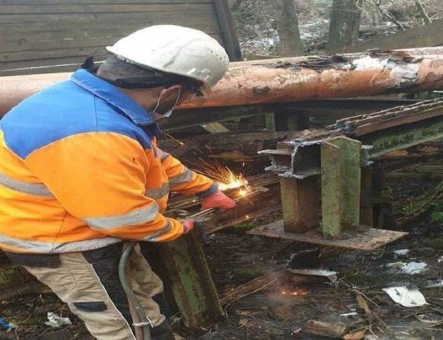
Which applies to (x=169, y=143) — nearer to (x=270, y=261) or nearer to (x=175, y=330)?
(x=270, y=261)

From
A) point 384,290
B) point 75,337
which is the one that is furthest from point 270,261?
point 75,337

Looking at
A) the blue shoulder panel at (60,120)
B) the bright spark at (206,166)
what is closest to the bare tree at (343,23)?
the bright spark at (206,166)

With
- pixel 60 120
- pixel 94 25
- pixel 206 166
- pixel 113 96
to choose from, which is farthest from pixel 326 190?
pixel 94 25

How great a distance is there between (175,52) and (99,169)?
70 cm

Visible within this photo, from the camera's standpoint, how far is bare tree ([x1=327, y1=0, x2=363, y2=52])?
43.7 feet

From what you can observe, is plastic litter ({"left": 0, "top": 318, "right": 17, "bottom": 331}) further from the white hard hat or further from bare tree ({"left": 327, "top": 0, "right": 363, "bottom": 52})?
bare tree ({"left": 327, "top": 0, "right": 363, "bottom": 52})

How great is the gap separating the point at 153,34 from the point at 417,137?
9.46 ft

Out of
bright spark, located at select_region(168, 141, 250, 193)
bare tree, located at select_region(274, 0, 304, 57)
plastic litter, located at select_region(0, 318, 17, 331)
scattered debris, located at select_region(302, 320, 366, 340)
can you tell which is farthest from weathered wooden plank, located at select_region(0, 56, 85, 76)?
bare tree, located at select_region(274, 0, 304, 57)

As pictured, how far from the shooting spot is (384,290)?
4242 millimetres

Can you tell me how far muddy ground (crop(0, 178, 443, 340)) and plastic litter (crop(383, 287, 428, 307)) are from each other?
0.16 ft

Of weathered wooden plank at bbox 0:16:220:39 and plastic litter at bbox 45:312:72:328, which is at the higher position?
weathered wooden plank at bbox 0:16:220:39

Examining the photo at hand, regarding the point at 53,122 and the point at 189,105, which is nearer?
the point at 53,122

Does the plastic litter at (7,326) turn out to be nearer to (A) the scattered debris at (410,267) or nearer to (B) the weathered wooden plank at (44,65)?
(A) the scattered debris at (410,267)

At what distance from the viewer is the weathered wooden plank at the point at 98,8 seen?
7418 mm
